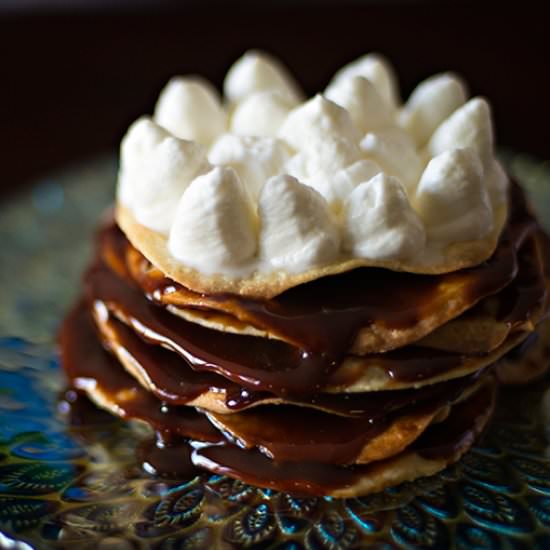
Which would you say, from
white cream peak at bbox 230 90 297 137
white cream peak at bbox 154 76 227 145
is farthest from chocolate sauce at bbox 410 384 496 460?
white cream peak at bbox 154 76 227 145

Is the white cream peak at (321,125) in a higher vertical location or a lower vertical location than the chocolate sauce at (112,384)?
higher

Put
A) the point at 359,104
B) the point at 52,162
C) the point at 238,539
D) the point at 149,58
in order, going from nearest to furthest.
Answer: the point at 238,539 → the point at 359,104 → the point at 52,162 → the point at 149,58

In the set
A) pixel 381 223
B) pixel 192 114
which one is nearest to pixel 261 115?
pixel 192 114

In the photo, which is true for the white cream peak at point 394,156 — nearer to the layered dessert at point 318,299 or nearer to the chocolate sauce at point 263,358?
the layered dessert at point 318,299

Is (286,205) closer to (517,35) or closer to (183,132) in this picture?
(183,132)

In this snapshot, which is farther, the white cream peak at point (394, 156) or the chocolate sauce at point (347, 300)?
the white cream peak at point (394, 156)

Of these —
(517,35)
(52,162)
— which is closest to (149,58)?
(52,162)

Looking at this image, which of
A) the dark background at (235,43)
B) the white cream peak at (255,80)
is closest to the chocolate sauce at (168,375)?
the white cream peak at (255,80)
